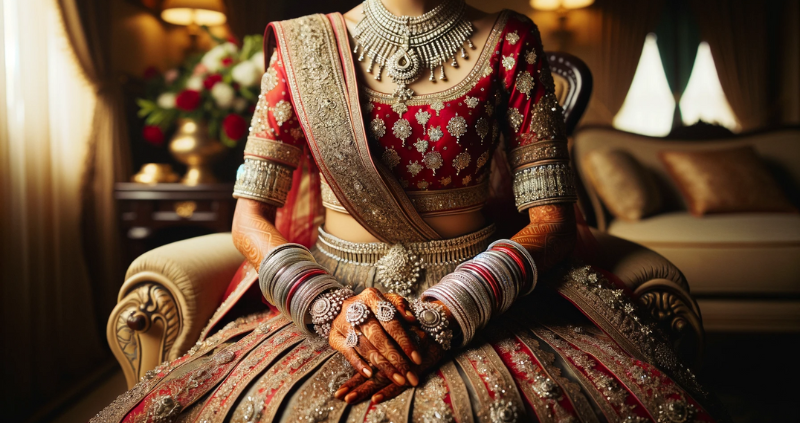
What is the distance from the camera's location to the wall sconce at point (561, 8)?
3.41 meters

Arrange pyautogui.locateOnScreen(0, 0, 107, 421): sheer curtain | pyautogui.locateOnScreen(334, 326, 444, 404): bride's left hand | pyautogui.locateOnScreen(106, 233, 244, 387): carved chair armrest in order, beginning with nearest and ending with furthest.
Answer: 1. pyautogui.locateOnScreen(334, 326, 444, 404): bride's left hand
2. pyautogui.locateOnScreen(106, 233, 244, 387): carved chair armrest
3. pyautogui.locateOnScreen(0, 0, 107, 421): sheer curtain

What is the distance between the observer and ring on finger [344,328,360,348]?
2.31 feet

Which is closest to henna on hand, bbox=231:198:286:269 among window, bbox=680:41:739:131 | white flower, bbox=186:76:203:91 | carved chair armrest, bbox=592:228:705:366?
carved chair armrest, bbox=592:228:705:366

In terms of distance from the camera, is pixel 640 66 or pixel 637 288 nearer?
pixel 637 288

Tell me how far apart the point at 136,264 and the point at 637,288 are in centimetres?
101

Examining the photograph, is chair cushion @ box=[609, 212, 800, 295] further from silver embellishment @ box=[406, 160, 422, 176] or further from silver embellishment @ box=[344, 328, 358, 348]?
silver embellishment @ box=[344, 328, 358, 348]

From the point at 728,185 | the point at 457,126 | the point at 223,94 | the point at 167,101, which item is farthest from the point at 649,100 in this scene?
the point at 457,126

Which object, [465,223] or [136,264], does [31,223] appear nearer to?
[136,264]

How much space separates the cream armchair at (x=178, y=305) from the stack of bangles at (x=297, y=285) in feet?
0.91

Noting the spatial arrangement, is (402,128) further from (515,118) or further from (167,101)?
(167,101)

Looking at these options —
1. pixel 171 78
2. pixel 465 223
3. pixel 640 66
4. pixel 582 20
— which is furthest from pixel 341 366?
pixel 640 66

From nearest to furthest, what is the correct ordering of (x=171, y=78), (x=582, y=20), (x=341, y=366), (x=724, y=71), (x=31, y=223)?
(x=341, y=366), (x=31, y=223), (x=171, y=78), (x=582, y=20), (x=724, y=71)

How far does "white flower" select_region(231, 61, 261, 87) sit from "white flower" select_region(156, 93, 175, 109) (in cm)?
26

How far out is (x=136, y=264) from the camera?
1.01 metres
